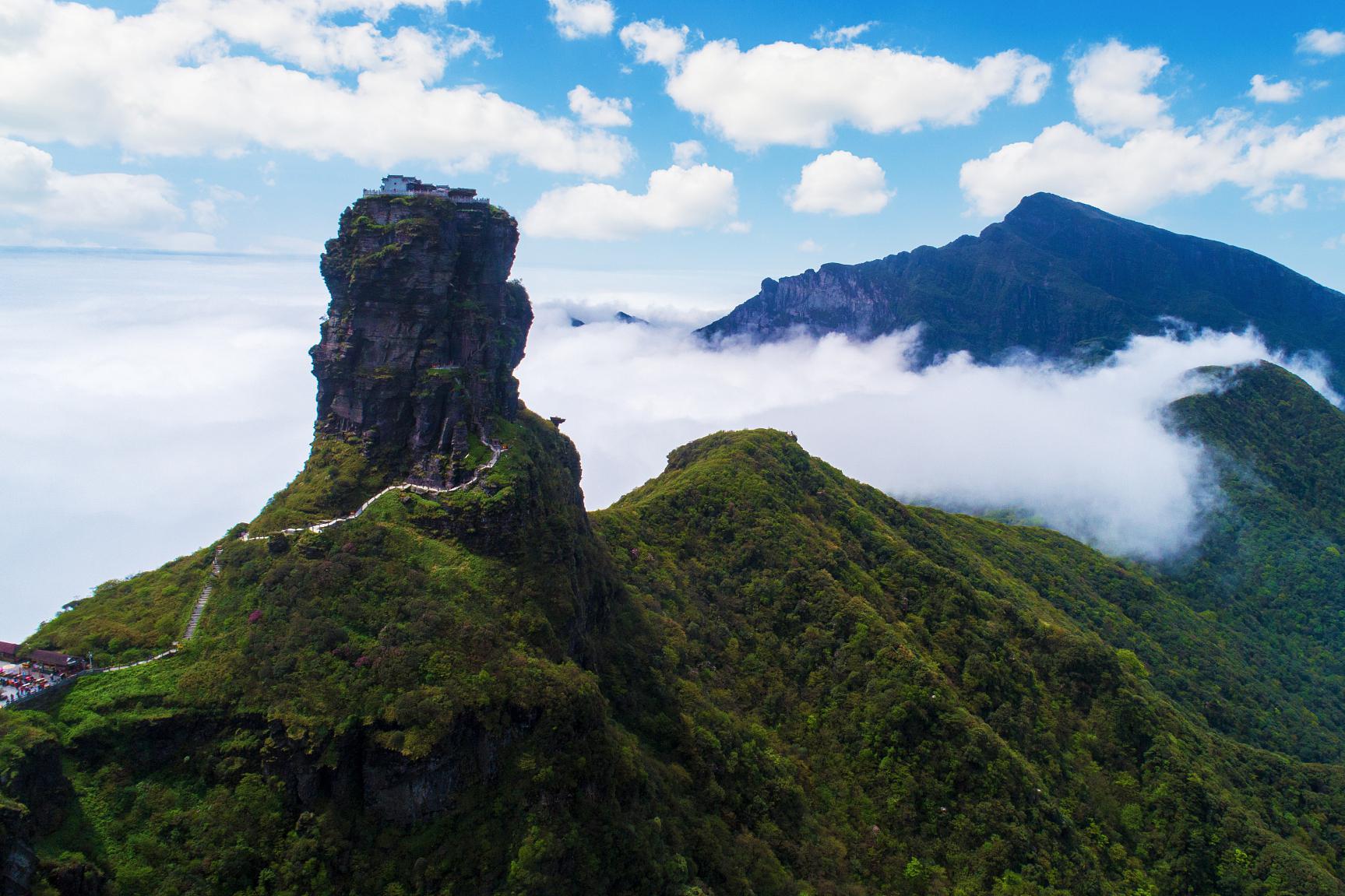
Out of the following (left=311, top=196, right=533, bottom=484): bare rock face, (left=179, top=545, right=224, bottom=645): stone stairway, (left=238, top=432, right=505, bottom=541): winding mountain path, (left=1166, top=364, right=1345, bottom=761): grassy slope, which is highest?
(left=311, top=196, right=533, bottom=484): bare rock face

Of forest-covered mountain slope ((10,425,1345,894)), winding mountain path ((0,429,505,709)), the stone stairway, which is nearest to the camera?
forest-covered mountain slope ((10,425,1345,894))

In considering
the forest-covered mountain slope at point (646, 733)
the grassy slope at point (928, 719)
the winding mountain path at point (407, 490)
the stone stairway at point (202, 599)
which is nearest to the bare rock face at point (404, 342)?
the winding mountain path at point (407, 490)

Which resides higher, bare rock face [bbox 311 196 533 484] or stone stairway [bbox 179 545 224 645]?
bare rock face [bbox 311 196 533 484]

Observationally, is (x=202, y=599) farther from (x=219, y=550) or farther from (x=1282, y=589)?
(x=1282, y=589)

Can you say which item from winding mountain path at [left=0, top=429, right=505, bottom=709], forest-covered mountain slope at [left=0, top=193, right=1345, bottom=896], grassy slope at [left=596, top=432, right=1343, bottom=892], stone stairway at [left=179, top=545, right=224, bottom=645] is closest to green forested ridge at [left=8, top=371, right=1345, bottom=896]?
forest-covered mountain slope at [left=0, top=193, right=1345, bottom=896]

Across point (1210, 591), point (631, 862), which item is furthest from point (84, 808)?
point (1210, 591)

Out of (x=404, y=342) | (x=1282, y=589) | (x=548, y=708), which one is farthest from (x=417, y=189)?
(x=1282, y=589)

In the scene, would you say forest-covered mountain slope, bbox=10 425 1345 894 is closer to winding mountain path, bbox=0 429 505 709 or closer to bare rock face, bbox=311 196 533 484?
winding mountain path, bbox=0 429 505 709
